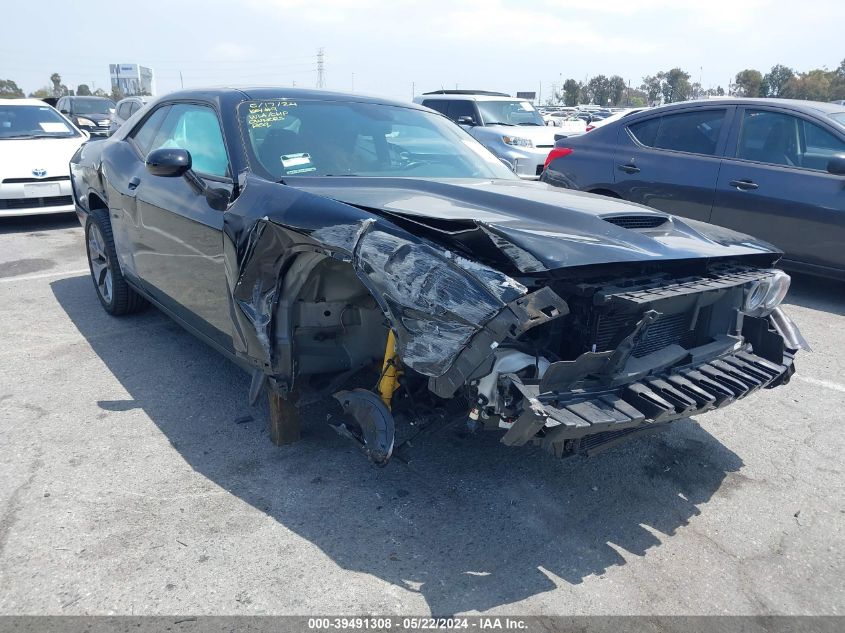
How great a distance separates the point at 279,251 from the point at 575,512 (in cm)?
165

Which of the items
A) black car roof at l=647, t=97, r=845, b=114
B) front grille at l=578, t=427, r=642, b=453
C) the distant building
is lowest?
front grille at l=578, t=427, r=642, b=453

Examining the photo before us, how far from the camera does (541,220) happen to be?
262 centimetres

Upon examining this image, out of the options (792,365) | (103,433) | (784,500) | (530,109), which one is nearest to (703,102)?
(792,365)

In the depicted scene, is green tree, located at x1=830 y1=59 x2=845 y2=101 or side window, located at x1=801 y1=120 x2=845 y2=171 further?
Answer: green tree, located at x1=830 y1=59 x2=845 y2=101

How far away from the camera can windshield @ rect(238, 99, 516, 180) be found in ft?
10.8

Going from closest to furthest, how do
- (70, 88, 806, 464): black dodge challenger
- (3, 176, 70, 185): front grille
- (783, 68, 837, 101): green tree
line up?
(70, 88, 806, 464): black dodge challenger < (3, 176, 70, 185): front grille < (783, 68, 837, 101): green tree

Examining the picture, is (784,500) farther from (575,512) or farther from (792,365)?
(575,512)

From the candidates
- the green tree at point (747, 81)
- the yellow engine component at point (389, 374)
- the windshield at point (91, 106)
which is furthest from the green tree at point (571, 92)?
the yellow engine component at point (389, 374)

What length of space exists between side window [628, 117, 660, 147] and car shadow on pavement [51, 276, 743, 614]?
3.84m

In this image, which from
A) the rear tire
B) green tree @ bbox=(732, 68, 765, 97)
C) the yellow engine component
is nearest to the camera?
the yellow engine component

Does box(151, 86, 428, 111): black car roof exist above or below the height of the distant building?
below

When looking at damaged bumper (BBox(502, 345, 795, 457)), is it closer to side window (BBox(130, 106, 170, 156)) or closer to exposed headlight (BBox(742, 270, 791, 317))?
exposed headlight (BBox(742, 270, 791, 317))

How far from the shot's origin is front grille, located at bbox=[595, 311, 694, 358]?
2443 mm

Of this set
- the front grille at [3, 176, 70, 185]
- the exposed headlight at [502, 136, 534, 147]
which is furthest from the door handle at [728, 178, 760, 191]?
the front grille at [3, 176, 70, 185]
